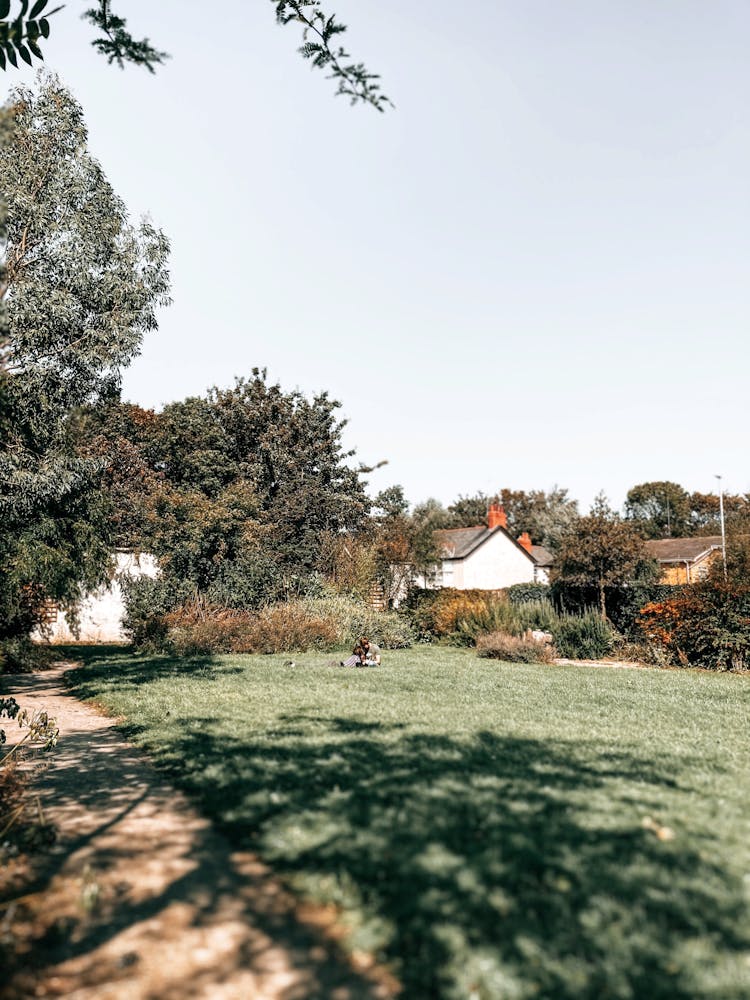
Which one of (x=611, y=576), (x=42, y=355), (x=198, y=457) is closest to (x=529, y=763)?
(x=42, y=355)

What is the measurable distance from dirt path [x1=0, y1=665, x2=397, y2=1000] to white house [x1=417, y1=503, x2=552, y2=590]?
3353 centimetres

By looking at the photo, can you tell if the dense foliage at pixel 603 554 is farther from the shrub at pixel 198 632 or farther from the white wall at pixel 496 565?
the white wall at pixel 496 565

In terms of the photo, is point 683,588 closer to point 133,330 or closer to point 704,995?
point 133,330

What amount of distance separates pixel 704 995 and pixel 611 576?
63.9ft

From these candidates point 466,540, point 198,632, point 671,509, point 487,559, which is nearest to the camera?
point 198,632

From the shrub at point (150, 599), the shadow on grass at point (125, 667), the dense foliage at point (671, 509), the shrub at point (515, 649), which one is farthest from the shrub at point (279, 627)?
the dense foliage at point (671, 509)

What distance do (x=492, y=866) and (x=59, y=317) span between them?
10.7 m

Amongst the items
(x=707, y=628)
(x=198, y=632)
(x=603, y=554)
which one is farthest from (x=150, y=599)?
(x=707, y=628)

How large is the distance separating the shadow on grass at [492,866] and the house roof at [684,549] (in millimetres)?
41610

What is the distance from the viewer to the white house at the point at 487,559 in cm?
4053

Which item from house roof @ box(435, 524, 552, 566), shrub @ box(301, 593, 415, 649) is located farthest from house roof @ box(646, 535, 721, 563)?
shrub @ box(301, 593, 415, 649)

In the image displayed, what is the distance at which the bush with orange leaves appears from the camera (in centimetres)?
1639

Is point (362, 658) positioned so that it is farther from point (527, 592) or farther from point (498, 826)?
point (527, 592)

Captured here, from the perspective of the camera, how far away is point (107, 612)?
895 inches
